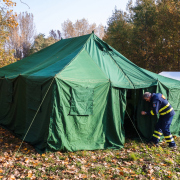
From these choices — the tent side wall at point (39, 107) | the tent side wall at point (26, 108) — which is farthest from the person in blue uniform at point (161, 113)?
the tent side wall at point (26, 108)

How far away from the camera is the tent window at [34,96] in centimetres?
628

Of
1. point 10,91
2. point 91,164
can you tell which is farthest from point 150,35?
point 91,164

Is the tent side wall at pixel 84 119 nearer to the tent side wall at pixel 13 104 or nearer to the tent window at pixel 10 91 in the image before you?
the tent side wall at pixel 13 104

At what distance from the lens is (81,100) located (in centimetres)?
609

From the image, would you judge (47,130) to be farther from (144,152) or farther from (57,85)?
(144,152)

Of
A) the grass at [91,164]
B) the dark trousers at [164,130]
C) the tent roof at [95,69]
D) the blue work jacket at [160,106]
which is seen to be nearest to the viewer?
the grass at [91,164]

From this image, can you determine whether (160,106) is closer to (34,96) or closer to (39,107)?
(39,107)

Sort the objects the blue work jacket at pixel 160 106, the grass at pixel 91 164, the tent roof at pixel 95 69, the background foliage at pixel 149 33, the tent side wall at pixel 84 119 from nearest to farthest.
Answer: the grass at pixel 91 164
the tent side wall at pixel 84 119
the tent roof at pixel 95 69
the blue work jacket at pixel 160 106
the background foliage at pixel 149 33

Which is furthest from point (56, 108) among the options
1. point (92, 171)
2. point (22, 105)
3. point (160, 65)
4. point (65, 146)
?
point (160, 65)

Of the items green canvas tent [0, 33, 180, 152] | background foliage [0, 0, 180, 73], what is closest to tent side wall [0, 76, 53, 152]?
green canvas tent [0, 33, 180, 152]

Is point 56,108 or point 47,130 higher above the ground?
point 56,108

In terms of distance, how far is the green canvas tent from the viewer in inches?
227

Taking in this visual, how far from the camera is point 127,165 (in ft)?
17.5

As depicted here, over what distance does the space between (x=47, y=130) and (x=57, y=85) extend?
1254 millimetres
